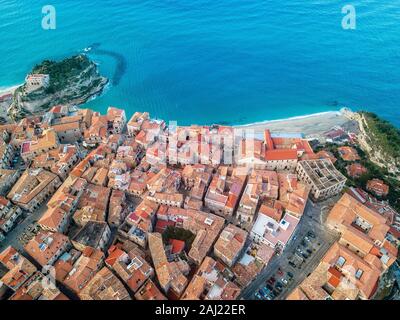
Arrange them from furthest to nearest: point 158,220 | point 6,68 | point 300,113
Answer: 1. point 6,68
2. point 300,113
3. point 158,220

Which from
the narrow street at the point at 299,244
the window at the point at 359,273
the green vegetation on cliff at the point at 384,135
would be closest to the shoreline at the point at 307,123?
the green vegetation on cliff at the point at 384,135

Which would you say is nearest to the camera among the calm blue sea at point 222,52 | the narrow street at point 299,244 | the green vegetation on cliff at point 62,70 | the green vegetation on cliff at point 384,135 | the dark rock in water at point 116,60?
the narrow street at point 299,244

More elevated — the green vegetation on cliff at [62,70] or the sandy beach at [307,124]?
the green vegetation on cliff at [62,70]

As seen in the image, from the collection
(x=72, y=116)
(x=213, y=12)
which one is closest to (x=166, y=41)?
(x=213, y=12)

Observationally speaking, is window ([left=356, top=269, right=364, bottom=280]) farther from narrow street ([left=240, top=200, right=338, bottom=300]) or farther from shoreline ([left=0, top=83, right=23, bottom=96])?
shoreline ([left=0, top=83, right=23, bottom=96])

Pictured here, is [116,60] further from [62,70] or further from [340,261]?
[340,261]

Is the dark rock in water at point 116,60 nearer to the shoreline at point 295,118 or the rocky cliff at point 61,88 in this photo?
the rocky cliff at point 61,88

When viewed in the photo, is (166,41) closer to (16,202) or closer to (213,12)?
(213,12)
